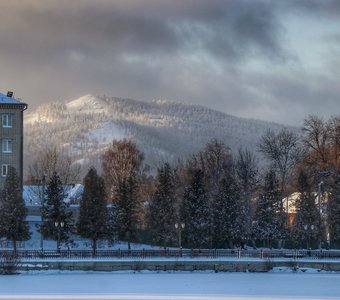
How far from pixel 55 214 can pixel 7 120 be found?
14296mm

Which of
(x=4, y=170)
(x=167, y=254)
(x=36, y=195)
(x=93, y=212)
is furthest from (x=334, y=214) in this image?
(x=36, y=195)

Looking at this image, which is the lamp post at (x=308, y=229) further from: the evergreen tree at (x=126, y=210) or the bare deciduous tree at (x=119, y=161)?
the bare deciduous tree at (x=119, y=161)

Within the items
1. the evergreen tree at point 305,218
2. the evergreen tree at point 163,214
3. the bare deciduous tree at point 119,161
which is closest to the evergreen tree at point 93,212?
the evergreen tree at point 163,214

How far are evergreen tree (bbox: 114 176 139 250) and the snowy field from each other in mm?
16335

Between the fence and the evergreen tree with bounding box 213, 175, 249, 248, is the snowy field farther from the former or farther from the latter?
the evergreen tree with bounding box 213, 175, 249, 248

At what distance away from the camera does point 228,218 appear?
67.5 m

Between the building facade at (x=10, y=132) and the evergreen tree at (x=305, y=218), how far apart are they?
91.6 feet

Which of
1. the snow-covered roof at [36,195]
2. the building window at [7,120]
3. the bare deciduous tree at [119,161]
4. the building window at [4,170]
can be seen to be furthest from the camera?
the bare deciduous tree at [119,161]

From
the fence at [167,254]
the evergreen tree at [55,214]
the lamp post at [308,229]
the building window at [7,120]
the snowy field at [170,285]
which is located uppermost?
the building window at [7,120]

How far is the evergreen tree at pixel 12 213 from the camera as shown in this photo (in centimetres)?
6188

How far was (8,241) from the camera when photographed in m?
64.8

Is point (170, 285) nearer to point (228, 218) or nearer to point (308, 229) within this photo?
point (228, 218)

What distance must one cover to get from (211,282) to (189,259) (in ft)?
35.1

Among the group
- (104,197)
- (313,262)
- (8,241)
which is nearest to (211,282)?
(313,262)
